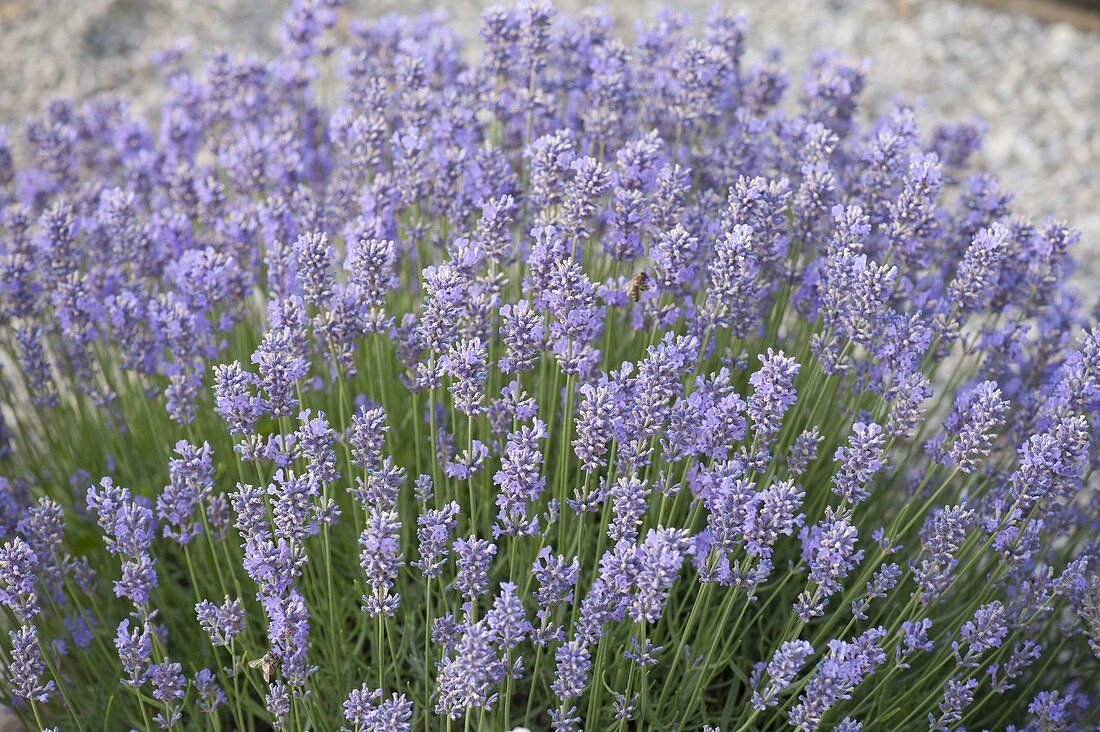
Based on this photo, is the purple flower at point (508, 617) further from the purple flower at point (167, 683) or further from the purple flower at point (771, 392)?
the purple flower at point (167, 683)

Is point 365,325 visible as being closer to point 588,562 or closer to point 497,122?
point 588,562

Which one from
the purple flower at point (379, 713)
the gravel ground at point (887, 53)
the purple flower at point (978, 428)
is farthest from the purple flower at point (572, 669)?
the gravel ground at point (887, 53)

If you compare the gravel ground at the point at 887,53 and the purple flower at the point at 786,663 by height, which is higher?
the gravel ground at the point at 887,53

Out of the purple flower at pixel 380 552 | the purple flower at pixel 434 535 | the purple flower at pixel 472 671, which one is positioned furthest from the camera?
the purple flower at pixel 434 535

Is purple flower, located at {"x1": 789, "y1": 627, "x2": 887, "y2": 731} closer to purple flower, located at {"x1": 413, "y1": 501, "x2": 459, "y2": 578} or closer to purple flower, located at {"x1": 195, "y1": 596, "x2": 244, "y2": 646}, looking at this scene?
purple flower, located at {"x1": 413, "y1": 501, "x2": 459, "y2": 578}

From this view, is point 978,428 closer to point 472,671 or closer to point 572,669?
point 572,669

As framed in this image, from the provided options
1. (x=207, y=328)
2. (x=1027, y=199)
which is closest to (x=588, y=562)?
(x=207, y=328)

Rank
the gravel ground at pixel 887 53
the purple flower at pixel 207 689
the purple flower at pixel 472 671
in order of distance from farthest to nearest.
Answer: the gravel ground at pixel 887 53, the purple flower at pixel 207 689, the purple flower at pixel 472 671

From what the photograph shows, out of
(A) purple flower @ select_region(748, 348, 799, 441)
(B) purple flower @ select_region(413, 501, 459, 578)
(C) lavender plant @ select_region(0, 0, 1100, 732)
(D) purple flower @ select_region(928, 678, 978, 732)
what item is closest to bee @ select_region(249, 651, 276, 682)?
(C) lavender plant @ select_region(0, 0, 1100, 732)
